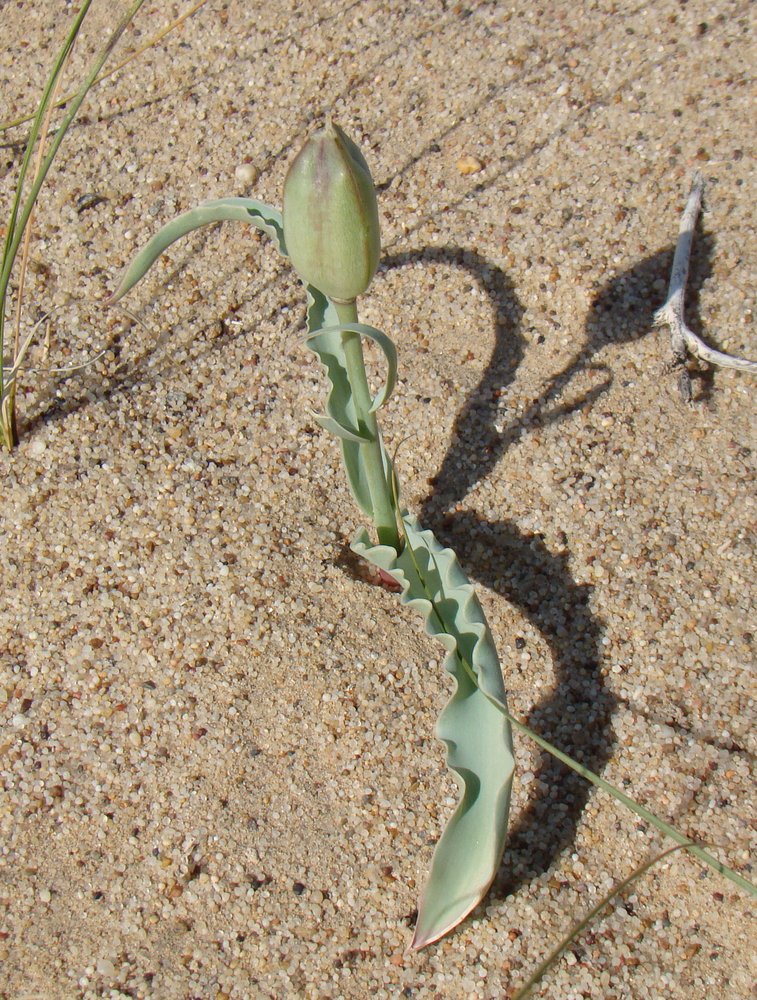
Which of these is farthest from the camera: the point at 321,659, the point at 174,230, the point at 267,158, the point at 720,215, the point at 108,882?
the point at 267,158

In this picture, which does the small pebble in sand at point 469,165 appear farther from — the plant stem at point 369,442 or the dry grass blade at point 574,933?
the dry grass blade at point 574,933

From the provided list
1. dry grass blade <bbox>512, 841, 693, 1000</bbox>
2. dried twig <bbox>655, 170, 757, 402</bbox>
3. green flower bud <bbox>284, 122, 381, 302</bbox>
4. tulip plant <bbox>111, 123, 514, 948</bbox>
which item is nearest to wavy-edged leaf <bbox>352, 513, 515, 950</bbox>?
tulip plant <bbox>111, 123, 514, 948</bbox>

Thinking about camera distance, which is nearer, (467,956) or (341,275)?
(341,275)

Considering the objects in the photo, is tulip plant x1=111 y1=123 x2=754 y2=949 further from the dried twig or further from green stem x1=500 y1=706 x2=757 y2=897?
the dried twig

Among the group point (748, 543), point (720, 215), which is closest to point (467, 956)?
point (748, 543)

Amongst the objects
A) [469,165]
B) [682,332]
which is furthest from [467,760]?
[469,165]

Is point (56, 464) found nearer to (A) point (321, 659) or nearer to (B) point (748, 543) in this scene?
(A) point (321, 659)

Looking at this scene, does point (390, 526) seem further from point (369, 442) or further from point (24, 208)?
point (24, 208)
